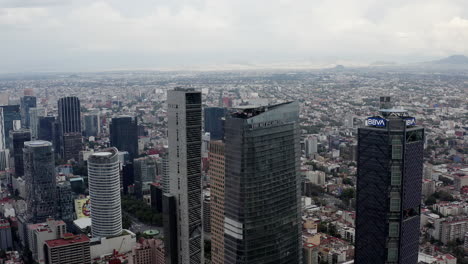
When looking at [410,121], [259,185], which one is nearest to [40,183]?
[259,185]

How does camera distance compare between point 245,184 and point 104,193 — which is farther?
point 104,193

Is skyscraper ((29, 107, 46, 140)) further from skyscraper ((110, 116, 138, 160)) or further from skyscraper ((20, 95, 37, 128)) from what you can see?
skyscraper ((110, 116, 138, 160))

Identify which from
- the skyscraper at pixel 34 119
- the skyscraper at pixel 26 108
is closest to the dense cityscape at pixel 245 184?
the skyscraper at pixel 34 119

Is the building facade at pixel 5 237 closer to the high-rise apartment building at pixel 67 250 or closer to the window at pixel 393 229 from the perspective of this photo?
the high-rise apartment building at pixel 67 250

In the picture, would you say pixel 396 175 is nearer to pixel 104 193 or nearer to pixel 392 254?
pixel 392 254

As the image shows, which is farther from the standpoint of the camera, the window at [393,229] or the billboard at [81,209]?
the billboard at [81,209]

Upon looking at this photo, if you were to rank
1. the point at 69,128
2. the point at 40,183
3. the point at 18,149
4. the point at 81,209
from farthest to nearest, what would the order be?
the point at 69,128, the point at 18,149, the point at 81,209, the point at 40,183

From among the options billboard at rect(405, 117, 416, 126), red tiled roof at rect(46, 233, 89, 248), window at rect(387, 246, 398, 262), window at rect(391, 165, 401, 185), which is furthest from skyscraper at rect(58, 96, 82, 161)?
billboard at rect(405, 117, 416, 126)
